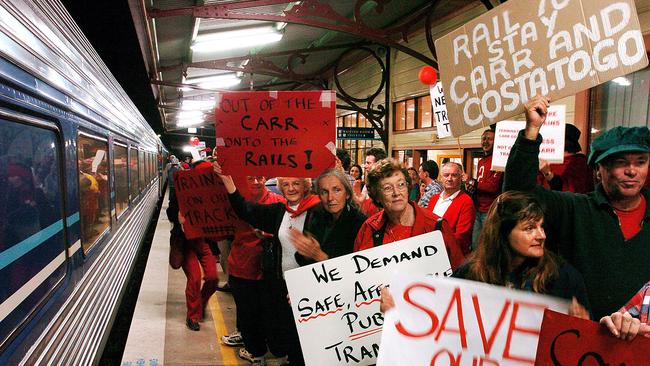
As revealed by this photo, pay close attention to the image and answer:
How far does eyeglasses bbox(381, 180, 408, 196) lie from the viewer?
241cm

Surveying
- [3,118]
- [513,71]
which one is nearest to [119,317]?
[3,118]

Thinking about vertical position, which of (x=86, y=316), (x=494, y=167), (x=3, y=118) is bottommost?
(x=86, y=316)

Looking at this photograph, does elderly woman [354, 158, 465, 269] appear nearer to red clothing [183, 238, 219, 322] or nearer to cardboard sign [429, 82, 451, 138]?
cardboard sign [429, 82, 451, 138]

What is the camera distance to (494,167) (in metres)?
3.73

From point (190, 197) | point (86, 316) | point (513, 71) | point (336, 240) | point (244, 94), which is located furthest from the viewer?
point (190, 197)

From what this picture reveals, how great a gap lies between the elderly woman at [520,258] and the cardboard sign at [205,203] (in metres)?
2.09

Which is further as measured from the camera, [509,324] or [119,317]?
[119,317]

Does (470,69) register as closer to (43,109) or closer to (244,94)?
(244,94)

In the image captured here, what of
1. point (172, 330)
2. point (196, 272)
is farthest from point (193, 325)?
point (196, 272)

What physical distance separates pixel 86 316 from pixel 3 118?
1.91 m

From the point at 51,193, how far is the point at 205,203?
1295mm

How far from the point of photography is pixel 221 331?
460 centimetres

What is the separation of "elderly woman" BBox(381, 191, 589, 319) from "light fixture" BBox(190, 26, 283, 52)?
679cm

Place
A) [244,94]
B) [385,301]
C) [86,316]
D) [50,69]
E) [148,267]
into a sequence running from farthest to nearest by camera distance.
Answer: [148,267] < [86,316] < [244,94] < [50,69] < [385,301]
